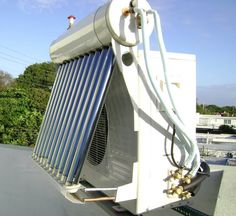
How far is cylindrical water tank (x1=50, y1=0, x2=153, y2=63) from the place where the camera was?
194cm

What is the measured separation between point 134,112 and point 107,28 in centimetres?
43

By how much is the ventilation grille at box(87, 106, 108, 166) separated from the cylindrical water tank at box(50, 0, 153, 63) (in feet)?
1.51

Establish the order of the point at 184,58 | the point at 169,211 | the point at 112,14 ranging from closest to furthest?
the point at 112,14 < the point at 184,58 < the point at 169,211

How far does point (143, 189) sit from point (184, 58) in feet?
2.43

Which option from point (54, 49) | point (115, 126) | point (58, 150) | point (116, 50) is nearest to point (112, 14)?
point (116, 50)

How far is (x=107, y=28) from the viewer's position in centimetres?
198

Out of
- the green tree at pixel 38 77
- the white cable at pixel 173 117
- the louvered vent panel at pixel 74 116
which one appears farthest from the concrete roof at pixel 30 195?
the green tree at pixel 38 77

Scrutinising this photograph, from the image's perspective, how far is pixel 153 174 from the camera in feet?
6.70

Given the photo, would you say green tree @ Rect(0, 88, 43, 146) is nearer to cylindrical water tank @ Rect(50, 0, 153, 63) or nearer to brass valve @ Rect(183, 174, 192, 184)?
cylindrical water tank @ Rect(50, 0, 153, 63)

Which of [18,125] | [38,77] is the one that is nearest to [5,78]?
[38,77]

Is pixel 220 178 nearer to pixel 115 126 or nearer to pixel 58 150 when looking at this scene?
pixel 115 126

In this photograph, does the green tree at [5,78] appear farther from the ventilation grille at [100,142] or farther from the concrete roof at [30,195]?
the ventilation grille at [100,142]

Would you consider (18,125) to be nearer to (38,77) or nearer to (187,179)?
(187,179)

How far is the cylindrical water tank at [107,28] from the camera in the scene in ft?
6.36
